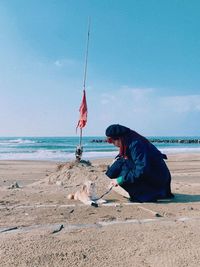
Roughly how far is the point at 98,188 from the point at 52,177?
1.72m

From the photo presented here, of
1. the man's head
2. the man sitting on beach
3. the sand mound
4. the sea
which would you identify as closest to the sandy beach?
the man sitting on beach

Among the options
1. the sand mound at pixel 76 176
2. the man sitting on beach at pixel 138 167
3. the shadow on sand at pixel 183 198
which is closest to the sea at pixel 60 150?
the sand mound at pixel 76 176

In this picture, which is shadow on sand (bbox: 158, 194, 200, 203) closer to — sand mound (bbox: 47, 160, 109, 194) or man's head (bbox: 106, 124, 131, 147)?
man's head (bbox: 106, 124, 131, 147)

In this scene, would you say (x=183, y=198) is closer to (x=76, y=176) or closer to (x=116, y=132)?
(x=116, y=132)

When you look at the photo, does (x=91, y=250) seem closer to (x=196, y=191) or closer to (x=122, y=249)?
(x=122, y=249)

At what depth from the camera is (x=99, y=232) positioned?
4191 millimetres

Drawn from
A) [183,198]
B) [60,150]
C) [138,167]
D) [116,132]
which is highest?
[116,132]

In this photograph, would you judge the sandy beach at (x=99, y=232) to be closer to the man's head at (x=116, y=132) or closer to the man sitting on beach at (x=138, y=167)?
the man sitting on beach at (x=138, y=167)

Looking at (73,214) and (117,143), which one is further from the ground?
(117,143)

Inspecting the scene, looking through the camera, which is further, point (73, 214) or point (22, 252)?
point (73, 214)

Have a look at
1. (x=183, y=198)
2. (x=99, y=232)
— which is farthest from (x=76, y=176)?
(x=99, y=232)

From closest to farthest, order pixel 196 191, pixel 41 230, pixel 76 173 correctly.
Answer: pixel 41 230 → pixel 196 191 → pixel 76 173

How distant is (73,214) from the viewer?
5320 millimetres

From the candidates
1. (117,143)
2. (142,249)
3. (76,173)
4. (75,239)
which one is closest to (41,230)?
(75,239)
